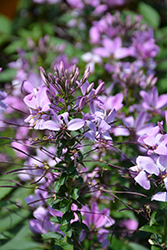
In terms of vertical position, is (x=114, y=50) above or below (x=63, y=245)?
above

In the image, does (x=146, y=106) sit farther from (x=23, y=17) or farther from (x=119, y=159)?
(x=23, y=17)

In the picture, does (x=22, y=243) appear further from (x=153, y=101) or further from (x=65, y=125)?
(x=153, y=101)

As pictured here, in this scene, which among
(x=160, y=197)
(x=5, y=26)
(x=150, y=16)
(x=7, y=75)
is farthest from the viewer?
(x=5, y=26)

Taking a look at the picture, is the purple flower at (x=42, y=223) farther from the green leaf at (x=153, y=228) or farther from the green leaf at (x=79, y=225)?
the green leaf at (x=153, y=228)

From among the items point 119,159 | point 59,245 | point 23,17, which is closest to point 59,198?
point 59,245

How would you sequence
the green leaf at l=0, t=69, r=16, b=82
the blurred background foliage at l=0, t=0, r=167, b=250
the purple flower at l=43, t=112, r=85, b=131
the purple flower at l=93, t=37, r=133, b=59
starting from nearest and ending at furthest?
1. the purple flower at l=43, t=112, r=85, b=131
2. the blurred background foliage at l=0, t=0, r=167, b=250
3. the purple flower at l=93, t=37, r=133, b=59
4. the green leaf at l=0, t=69, r=16, b=82

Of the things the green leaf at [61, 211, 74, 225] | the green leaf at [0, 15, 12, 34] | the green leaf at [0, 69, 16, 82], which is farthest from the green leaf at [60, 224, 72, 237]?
the green leaf at [0, 15, 12, 34]

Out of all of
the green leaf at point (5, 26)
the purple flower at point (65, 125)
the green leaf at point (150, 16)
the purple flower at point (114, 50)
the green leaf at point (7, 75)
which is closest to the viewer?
the purple flower at point (65, 125)

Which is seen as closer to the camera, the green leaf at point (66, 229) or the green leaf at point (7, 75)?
the green leaf at point (66, 229)

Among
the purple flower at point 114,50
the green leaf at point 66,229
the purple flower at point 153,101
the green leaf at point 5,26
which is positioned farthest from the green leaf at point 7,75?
the green leaf at point 66,229

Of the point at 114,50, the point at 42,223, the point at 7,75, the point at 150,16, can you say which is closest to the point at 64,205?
the point at 42,223

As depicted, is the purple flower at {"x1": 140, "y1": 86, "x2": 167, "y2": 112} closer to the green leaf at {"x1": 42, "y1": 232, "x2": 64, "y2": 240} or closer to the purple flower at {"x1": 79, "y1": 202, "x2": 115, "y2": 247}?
the purple flower at {"x1": 79, "y1": 202, "x2": 115, "y2": 247}
